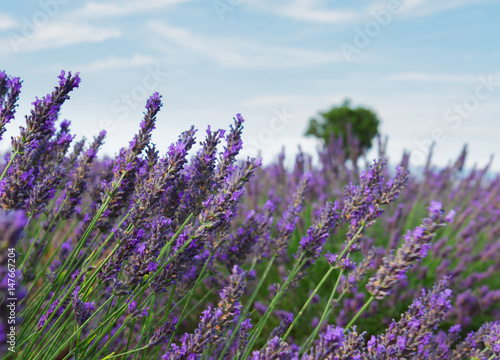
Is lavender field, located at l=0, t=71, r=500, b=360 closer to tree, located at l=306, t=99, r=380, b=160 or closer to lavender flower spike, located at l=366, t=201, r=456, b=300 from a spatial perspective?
lavender flower spike, located at l=366, t=201, r=456, b=300

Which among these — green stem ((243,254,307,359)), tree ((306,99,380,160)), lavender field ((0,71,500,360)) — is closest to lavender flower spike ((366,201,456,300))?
lavender field ((0,71,500,360))

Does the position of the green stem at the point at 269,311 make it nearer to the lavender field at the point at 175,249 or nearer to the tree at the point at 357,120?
the lavender field at the point at 175,249

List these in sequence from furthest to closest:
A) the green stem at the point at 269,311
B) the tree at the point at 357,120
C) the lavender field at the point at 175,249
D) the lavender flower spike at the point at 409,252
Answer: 1. the tree at the point at 357,120
2. the green stem at the point at 269,311
3. the lavender field at the point at 175,249
4. the lavender flower spike at the point at 409,252

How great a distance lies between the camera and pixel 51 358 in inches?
58.1

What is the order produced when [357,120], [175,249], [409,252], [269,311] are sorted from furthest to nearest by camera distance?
[357,120] → [269,311] → [175,249] → [409,252]

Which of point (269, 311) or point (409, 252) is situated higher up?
point (409, 252)

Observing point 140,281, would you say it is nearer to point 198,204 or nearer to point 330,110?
point 198,204

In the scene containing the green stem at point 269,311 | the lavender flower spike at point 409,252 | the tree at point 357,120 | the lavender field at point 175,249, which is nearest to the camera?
the lavender flower spike at point 409,252

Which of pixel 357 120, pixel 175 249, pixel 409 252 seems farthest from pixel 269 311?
pixel 357 120

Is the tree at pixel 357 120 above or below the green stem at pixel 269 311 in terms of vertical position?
above

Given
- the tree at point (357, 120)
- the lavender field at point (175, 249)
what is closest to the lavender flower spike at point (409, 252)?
the lavender field at point (175, 249)

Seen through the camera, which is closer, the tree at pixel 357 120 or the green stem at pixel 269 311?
the green stem at pixel 269 311

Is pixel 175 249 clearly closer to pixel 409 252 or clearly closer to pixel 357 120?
pixel 409 252

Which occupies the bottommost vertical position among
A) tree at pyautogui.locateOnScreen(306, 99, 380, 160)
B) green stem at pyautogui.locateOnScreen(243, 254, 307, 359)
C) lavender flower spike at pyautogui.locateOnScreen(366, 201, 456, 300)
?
green stem at pyautogui.locateOnScreen(243, 254, 307, 359)
